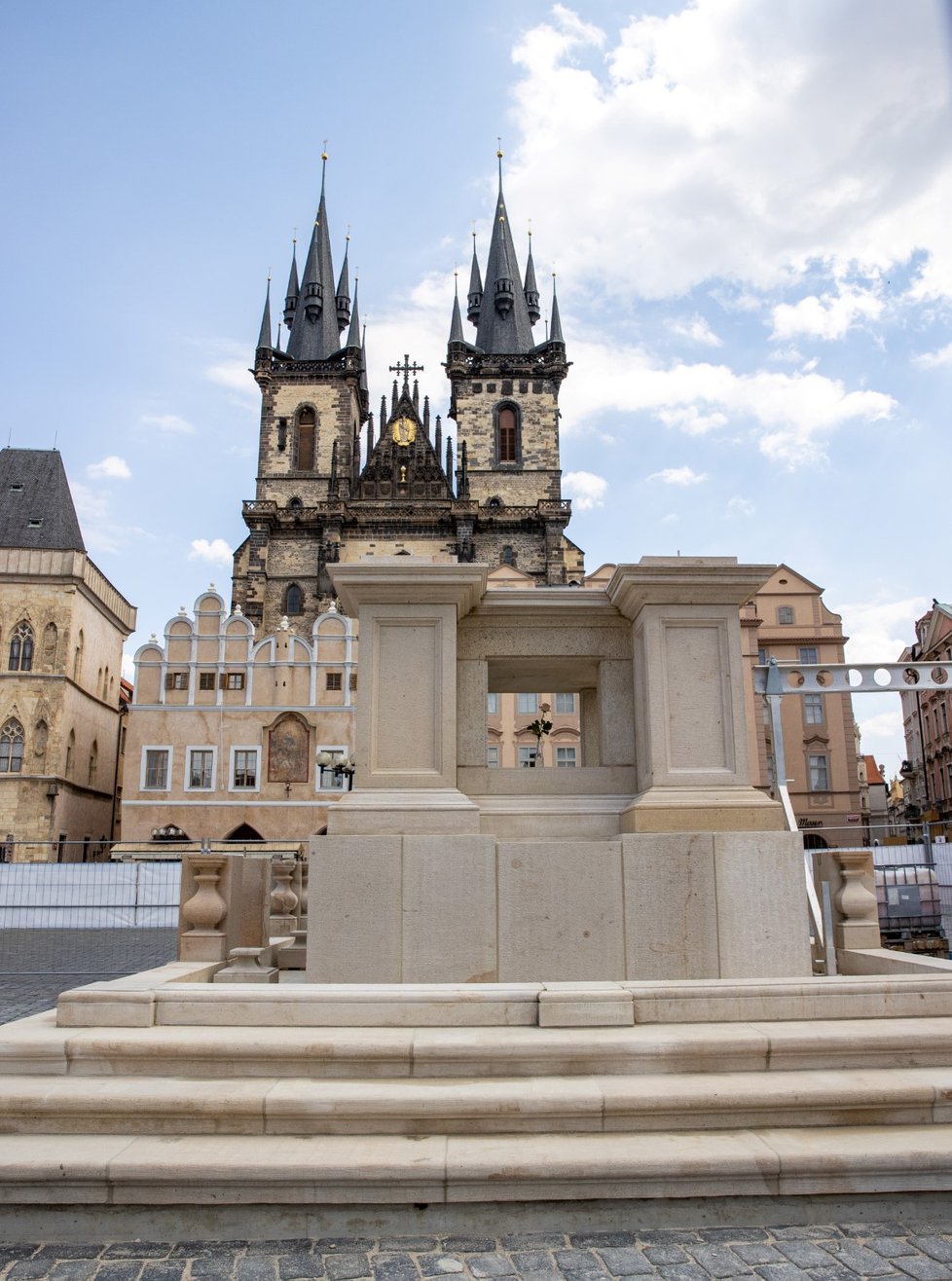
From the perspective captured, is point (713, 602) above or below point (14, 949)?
above

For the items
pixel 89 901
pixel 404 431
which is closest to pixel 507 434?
pixel 404 431

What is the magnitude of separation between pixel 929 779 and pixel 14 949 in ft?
150

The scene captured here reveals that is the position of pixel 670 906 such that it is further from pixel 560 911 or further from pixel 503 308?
pixel 503 308

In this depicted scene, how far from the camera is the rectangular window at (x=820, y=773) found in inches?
1681

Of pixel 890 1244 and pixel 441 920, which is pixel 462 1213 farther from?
pixel 441 920

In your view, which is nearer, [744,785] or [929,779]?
[744,785]

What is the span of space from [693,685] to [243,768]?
115 ft

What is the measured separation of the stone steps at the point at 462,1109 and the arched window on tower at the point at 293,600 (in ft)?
164

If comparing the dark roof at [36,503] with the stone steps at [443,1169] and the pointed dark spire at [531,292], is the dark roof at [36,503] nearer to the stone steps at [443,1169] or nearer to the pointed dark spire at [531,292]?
the pointed dark spire at [531,292]

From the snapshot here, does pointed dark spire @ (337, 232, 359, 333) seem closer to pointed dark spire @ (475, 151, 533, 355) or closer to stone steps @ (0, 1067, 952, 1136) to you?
pointed dark spire @ (475, 151, 533, 355)

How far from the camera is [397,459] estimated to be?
58.5 meters

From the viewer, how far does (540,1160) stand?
4.10 m

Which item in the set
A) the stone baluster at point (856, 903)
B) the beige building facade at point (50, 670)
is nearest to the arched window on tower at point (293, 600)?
the beige building facade at point (50, 670)

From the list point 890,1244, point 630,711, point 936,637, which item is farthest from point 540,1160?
point 936,637
